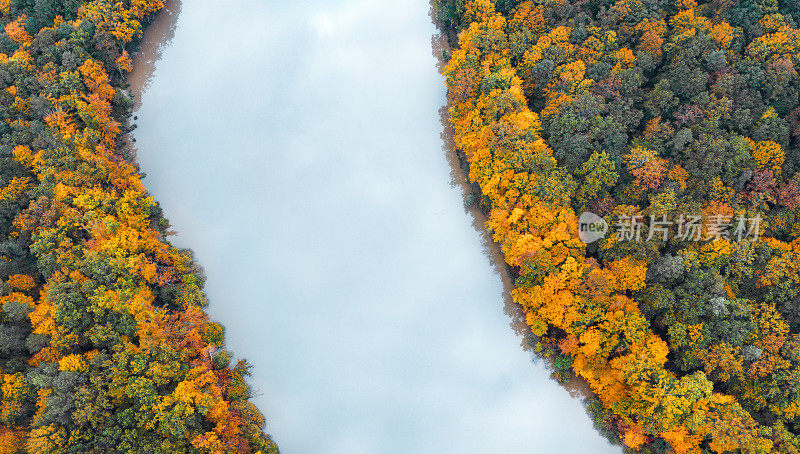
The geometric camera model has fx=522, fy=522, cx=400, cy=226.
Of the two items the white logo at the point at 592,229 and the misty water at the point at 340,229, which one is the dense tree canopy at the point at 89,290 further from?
the white logo at the point at 592,229

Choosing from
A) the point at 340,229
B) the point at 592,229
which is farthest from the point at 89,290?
the point at 592,229

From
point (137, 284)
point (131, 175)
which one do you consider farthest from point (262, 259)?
point (131, 175)

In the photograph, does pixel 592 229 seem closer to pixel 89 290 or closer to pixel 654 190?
pixel 654 190

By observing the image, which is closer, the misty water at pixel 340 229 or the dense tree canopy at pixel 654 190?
the dense tree canopy at pixel 654 190

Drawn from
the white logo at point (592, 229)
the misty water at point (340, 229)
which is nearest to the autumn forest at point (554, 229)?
the white logo at point (592, 229)

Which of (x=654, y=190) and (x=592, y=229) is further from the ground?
(x=654, y=190)
